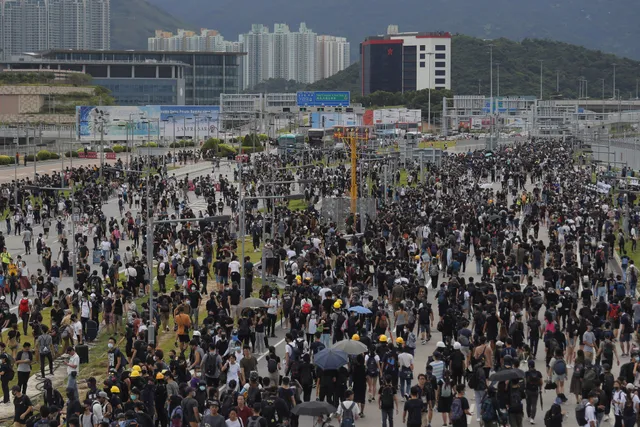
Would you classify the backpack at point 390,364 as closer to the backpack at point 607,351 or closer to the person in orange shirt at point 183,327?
the backpack at point 607,351

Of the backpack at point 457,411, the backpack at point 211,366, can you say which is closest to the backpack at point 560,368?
the backpack at point 457,411

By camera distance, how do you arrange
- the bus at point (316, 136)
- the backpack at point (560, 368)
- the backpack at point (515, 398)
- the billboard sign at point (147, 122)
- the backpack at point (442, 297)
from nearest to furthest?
the backpack at point (515, 398)
the backpack at point (560, 368)
the backpack at point (442, 297)
the bus at point (316, 136)
the billboard sign at point (147, 122)

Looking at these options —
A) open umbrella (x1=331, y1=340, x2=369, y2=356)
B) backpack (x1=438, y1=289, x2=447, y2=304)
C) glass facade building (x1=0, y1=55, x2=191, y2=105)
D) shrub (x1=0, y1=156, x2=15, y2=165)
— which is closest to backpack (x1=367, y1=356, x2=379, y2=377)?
open umbrella (x1=331, y1=340, x2=369, y2=356)

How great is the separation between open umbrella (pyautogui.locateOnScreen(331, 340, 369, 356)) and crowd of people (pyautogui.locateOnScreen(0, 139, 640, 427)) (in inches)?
8.1

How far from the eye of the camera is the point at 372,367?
20672 mm

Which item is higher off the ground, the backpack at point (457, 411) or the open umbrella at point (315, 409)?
the open umbrella at point (315, 409)

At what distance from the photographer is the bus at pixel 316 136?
10596 centimetres

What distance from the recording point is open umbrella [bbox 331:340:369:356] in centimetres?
2012

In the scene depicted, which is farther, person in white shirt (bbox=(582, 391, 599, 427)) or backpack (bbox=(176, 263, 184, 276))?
backpack (bbox=(176, 263, 184, 276))

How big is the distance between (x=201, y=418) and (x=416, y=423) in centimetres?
327

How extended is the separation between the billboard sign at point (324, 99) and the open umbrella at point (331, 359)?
110m

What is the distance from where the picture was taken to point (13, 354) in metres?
23.8

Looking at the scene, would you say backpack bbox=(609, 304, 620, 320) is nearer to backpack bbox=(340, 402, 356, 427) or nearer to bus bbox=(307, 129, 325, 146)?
backpack bbox=(340, 402, 356, 427)

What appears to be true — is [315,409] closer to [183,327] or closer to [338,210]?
[183,327]
